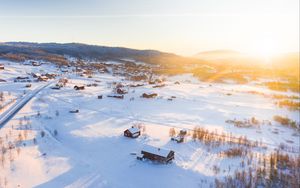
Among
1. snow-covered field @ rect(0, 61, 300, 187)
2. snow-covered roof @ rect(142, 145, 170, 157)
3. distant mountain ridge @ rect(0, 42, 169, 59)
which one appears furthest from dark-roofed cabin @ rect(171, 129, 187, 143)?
distant mountain ridge @ rect(0, 42, 169, 59)

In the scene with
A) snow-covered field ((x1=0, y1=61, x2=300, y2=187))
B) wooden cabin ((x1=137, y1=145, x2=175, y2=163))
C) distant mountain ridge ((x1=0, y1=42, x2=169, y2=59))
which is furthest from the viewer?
distant mountain ridge ((x1=0, y1=42, x2=169, y2=59))

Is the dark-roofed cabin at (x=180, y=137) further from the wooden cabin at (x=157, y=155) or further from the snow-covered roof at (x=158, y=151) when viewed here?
the snow-covered roof at (x=158, y=151)

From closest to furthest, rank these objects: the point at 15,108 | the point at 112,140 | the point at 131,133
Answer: the point at 112,140, the point at 131,133, the point at 15,108

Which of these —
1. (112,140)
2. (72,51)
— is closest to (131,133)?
(112,140)

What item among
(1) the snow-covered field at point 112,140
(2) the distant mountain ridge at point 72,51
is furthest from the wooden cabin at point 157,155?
(2) the distant mountain ridge at point 72,51

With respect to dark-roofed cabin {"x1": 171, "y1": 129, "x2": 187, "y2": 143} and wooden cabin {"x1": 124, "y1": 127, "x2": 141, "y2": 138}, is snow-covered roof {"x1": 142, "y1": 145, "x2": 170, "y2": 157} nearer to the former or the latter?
→ wooden cabin {"x1": 124, "y1": 127, "x2": 141, "y2": 138}

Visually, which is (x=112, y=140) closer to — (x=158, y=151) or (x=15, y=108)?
(x=158, y=151)
